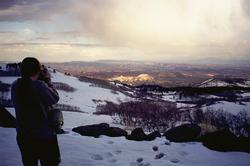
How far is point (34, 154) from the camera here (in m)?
4.23

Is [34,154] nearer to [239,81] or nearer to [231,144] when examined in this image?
[231,144]

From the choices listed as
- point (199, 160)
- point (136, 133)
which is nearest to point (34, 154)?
point (199, 160)

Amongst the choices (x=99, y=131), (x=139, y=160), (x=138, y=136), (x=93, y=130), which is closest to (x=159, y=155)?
(x=139, y=160)

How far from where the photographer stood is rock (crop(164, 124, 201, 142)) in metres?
10.3

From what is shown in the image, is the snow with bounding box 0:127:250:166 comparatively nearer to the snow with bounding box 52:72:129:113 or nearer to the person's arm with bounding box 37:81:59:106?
the person's arm with bounding box 37:81:59:106

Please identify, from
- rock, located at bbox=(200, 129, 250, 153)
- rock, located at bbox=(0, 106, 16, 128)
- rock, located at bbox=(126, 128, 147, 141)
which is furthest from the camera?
rock, located at bbox=(0, 106, 16, 128)

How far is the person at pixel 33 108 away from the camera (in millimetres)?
4008

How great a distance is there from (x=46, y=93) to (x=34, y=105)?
262 millimetres

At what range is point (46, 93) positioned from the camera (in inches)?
158

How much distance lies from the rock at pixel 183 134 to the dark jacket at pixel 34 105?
279 inches

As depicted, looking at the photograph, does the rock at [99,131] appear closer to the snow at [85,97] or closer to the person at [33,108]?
the person at [33,108]

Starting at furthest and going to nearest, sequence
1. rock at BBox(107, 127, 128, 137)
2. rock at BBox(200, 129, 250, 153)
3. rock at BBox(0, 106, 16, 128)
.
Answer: rock at BBox(0, 106, 16, 128), rock at BBox(107, 127, 128, 137), rock at BBox(200, 129, 250, 153)

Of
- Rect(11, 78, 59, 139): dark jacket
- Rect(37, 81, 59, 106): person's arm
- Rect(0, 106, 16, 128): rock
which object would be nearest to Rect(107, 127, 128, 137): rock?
Rect(0, 106, 16, 128): rock

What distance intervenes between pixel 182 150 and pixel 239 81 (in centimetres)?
16542
